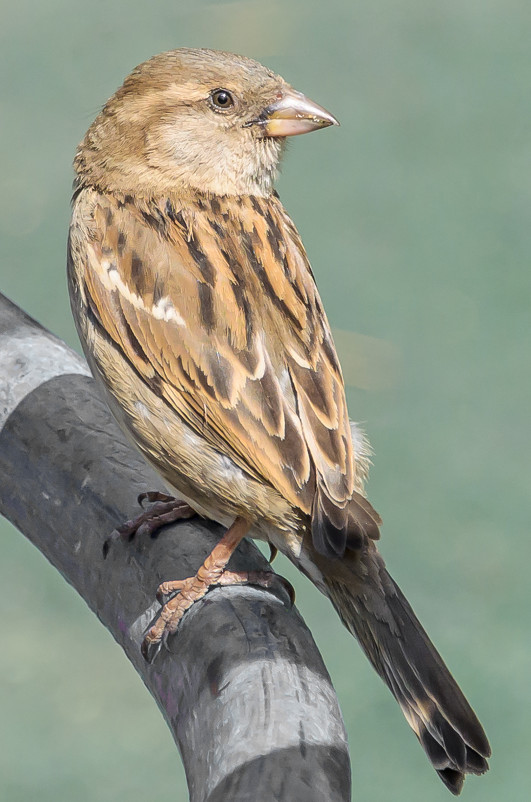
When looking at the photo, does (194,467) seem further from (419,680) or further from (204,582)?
(419,680)

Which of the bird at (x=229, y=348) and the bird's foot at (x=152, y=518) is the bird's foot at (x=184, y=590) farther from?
the bird's foot at (x=152, y=518)

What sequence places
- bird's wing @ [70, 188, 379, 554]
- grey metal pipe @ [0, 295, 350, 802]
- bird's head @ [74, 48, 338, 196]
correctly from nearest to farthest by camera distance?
grey metal pipe @ [0, 295, 350, 802] → bird's wing @ [70, 188, 379, 554] → bird's head @ [74, 48, 338, 196]

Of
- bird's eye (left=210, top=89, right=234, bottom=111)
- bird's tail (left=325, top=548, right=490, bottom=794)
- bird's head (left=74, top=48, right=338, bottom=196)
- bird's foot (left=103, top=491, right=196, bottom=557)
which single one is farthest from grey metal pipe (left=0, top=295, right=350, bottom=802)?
bird's eye (left=210, top=89, right=234, bottom=111)

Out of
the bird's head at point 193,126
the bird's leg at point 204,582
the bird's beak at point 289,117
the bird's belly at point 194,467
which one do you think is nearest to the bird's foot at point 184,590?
the bird's leg at point 204,582

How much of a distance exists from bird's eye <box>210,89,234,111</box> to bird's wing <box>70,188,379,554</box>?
0.21m

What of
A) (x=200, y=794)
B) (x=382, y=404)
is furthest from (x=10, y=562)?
(x=200, y=794)

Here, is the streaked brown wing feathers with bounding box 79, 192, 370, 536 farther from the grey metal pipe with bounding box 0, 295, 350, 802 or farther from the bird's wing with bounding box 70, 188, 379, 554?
the grey metal pipe with bounding box 0, 295, 350, 802

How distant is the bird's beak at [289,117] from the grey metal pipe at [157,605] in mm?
688

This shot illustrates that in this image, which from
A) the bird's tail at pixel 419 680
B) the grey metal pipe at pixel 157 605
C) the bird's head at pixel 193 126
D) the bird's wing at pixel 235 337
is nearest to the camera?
the grey metal pipe at pixel 157 605

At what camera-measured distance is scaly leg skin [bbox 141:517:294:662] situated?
2080 mm

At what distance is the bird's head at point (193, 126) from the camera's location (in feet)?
8.21

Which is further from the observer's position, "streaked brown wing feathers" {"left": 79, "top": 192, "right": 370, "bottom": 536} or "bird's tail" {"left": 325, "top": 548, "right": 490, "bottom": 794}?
"streaked brown wing feathers" {"left": 79, "top": 192, "right": 370, "bottom": 536}

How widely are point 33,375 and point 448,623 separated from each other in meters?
2.30

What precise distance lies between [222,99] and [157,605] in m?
1.10
